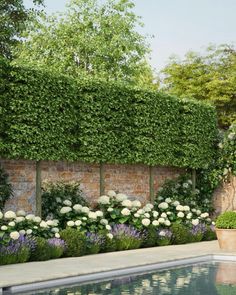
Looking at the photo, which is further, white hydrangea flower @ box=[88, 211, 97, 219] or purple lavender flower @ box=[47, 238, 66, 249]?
white hydrangea flower @ box=[88, 211, 97, 219]

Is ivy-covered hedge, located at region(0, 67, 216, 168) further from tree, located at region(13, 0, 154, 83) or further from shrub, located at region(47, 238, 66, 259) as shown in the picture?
tree, located at region(13, 0, 154, 83)

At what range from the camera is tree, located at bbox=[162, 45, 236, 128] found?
35156 millimetres

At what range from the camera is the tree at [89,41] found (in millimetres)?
26375

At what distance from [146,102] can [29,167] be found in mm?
3757

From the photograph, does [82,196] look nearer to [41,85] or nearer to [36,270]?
[41,85]

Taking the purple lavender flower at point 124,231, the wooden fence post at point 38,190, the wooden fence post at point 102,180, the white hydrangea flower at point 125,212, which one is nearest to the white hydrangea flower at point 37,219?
the wooden fence post at point 38,190

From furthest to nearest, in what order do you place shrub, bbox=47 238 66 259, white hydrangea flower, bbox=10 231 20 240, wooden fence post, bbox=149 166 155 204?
wooden fence post, bbox=149 166 155 204 < shrub, bbox=47 238 66 259 < white hydrangea flower, bbox=10 231 20 240

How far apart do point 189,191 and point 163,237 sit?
2.49 meters

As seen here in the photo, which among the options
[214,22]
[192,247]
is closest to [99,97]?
[192,247]

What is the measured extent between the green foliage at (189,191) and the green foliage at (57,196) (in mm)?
2927

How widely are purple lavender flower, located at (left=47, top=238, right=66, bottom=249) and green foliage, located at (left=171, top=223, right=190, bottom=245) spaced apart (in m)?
3.81

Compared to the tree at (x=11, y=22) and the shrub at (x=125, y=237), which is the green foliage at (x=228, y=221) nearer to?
the shrub at (x=125, y=237)

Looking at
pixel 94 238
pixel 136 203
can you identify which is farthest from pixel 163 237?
pixel 94 238

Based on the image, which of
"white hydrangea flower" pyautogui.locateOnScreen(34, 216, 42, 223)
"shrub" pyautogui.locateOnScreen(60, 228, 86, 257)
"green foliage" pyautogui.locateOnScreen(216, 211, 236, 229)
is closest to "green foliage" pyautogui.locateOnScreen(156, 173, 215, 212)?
"green foliage" pyautogui.locateOnScreen(216, 211, 236, 229)
